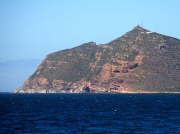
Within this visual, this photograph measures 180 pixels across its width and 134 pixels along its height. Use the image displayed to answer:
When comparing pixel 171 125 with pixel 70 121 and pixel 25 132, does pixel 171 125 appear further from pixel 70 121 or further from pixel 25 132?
pixel 25 132

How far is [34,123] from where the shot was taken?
199ft

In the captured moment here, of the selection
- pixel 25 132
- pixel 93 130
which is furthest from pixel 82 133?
pixel 25 132

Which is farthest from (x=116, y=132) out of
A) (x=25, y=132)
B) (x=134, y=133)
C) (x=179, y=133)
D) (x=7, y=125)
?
(x=7, y=125)

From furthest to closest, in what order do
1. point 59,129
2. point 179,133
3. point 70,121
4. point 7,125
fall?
1. point 70,121
2. point 7,125
3. point 59,129
4. point 179,133

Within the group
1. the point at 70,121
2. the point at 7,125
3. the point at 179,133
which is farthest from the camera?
the point at 70,121

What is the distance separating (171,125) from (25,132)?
19653 mm

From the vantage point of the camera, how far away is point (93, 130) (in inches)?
2103

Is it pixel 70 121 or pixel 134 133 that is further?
pixel 70 121

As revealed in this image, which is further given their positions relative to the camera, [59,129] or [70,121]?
[70,121]

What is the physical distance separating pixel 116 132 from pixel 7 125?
15260 millimetres

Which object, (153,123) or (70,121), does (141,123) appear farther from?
(70,121)

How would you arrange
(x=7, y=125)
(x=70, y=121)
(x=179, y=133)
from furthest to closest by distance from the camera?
(x=70, y=121) → (x=7, y=125) → (x=179, y=133)

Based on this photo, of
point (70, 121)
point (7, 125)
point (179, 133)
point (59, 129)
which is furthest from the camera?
point (70, 121)

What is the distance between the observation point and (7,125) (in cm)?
5791
